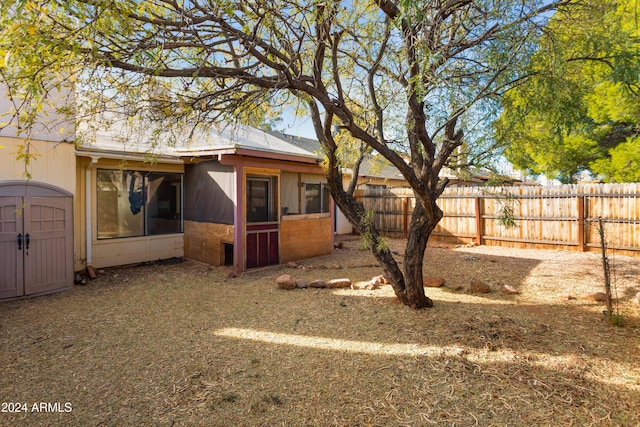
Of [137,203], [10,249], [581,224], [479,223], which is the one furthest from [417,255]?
[479,223]

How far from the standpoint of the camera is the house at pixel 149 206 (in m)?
5.33

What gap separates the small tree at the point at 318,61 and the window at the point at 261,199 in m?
2.65

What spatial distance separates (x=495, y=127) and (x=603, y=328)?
8.63 ft

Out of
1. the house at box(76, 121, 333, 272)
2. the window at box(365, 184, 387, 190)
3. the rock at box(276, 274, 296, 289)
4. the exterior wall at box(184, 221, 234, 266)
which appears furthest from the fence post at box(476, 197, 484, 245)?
the exterior wall at box(184, 221, 234, 266)

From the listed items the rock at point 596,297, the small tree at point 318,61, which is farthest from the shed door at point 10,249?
the rock at point 596,297

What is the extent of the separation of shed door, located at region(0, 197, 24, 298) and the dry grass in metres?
0.36

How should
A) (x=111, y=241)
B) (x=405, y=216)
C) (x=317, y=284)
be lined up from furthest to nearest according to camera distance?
1. (x=405, y=216)
2. (x=111, y=241)
3. (x=317, y=284)

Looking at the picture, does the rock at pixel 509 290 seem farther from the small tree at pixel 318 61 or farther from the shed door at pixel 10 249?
the shed door at pixel 10 249

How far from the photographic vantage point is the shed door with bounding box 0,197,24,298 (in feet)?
16.6

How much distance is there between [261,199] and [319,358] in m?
4.85

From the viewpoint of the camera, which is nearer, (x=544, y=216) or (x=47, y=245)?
(x=47, y=245)

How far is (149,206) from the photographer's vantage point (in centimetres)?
792

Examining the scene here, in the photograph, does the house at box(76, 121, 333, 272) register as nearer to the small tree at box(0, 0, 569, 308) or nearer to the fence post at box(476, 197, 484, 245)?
the small tree at box(0, 0, 569, 308)

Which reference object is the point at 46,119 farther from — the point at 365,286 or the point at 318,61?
the point at 365,286
